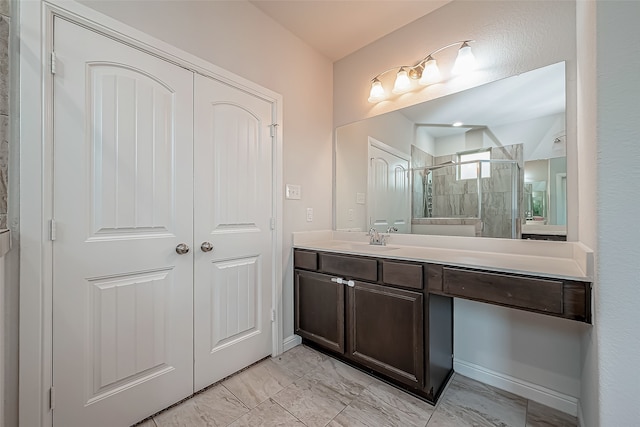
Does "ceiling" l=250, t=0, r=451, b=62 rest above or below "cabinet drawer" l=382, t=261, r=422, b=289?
above

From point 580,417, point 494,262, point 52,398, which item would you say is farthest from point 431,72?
point 52,398

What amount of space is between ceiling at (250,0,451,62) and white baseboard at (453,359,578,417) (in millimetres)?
2513

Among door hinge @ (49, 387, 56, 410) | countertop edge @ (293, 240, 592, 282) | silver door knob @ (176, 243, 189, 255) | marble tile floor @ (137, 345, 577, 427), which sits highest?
silver door knob @ (176, 243, 189, 255)

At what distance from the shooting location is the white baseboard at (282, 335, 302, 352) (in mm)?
2151

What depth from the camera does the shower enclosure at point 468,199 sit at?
1665 mm

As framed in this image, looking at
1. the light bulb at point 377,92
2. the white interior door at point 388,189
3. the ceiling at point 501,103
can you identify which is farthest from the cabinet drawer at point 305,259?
the light bulb at point 377,92

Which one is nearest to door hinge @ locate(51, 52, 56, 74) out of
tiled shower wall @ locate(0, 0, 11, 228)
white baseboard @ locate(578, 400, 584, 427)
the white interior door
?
tiled shower wall @ locate(0, 0, 11, 228)

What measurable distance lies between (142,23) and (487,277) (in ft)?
7.25

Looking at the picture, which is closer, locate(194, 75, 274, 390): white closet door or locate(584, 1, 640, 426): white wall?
locate(584, 1, 640, 426): white wall

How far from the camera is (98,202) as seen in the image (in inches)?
50.9

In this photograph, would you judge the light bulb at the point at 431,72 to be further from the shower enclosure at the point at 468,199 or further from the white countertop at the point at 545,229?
the white countertop at the point at 545,229

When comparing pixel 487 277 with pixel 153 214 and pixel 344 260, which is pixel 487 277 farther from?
pixel 153 214

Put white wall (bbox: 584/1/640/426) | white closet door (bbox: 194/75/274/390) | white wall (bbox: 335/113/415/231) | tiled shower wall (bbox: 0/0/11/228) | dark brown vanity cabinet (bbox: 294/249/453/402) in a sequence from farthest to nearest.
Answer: white wall (bbox: 335/113/415/231), white closet door (bbox: 194/75/274/390), dark brown vanity cabinet (bbox: 294/249/453/402), tiled shower wall (bbox: 0/0/11/228), white wall (bbox: 584/1/640/426)

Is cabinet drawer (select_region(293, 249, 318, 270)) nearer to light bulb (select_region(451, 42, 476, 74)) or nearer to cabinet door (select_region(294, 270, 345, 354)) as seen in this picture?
cabinet door (select_region(294, 270, 345, 354))
